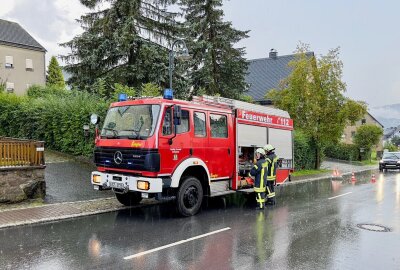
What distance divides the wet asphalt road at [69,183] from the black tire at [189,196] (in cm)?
344

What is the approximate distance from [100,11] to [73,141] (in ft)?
29.9

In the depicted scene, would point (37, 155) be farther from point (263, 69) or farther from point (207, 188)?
point (263, 69)

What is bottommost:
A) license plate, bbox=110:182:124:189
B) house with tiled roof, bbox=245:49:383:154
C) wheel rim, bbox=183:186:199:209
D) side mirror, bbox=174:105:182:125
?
wheel rim, bbox=183:186:199:209

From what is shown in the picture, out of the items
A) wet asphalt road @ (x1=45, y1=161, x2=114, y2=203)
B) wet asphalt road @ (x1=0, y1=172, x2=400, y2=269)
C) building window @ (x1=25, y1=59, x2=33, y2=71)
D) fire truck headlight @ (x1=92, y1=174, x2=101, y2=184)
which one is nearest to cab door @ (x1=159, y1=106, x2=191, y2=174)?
wet asphalt road @ (x1=0, y1=172, x2=400, y2=269)

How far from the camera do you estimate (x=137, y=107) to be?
838 cm

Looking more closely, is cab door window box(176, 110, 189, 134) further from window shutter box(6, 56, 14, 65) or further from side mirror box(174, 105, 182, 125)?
window shutter box(6, 56, 14, 65)

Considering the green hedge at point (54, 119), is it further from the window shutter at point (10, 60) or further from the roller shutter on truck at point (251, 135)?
the window shutter at point (10, 60)

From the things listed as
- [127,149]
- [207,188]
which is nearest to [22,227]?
[127,149]

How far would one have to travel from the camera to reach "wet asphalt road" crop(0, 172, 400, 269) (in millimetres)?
5371

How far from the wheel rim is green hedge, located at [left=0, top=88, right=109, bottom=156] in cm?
802

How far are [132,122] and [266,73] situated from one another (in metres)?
42.3

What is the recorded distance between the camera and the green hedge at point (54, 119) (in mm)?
15516

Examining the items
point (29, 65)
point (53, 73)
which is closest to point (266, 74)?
point (53, 73)

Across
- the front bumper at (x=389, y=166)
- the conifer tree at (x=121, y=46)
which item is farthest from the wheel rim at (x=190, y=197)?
the front bumper at (x=389, y=166)
